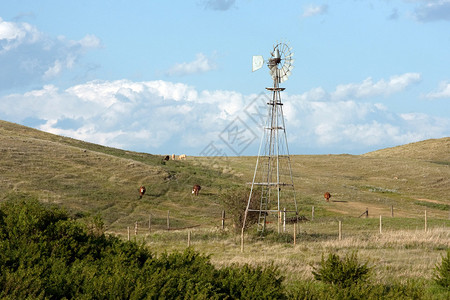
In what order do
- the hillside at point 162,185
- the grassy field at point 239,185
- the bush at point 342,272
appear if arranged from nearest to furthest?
the bush at point 342,272 → the grassy field at point 239,185 → the hillside at point 162,185

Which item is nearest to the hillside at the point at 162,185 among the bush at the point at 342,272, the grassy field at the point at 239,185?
the grassy field at the point at 239,185

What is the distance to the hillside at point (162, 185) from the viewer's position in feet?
169

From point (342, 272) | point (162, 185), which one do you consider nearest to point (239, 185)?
point (162, 185)

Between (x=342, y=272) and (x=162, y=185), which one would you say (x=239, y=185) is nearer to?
(x=162, y=185)

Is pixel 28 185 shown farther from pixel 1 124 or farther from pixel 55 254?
pixel 1 124

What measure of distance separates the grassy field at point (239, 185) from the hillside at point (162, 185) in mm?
117

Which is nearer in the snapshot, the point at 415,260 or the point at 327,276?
the point at 327,276

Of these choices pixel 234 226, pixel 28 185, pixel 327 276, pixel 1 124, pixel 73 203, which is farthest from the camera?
pixel 1 124

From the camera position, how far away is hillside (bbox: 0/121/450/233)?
51.4 metres

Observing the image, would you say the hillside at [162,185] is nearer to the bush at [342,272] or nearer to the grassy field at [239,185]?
the grassy field at [239,185]

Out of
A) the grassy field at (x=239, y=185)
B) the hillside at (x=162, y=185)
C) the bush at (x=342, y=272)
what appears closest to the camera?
the bush at (x=342, y=272)

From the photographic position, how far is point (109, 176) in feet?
210

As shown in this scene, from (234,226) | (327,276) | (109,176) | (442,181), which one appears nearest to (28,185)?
(109,176)

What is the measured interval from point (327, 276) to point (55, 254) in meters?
8.42
